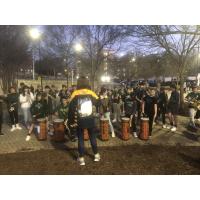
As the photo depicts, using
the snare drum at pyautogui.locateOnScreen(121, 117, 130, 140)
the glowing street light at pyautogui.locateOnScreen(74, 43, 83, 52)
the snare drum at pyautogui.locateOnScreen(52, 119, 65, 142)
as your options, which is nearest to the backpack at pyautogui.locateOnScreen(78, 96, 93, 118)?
the snare drum at pyautogui.locateOnScreen(52, 119, 65, 142)

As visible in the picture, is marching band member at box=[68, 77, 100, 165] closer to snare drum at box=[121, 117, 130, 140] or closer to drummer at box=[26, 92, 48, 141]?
snare drum at box=[121, 117, 130, 140]

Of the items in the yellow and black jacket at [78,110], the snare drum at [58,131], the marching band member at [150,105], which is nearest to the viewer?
the yellow and black jacket at [78,110]

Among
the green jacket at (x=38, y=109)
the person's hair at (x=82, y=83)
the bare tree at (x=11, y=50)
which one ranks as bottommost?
the green jacket at (x=38, y=109)

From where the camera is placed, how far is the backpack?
538 centimetres

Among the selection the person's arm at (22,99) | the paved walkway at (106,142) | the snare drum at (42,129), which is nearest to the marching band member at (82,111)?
the paved walkway at (106,142)

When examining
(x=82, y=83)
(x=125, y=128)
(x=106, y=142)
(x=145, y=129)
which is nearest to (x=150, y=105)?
(x=145, y=129)

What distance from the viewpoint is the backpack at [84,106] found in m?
5.38

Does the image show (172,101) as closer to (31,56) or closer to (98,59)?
(98,59)

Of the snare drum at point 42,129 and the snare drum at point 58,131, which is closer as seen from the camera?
the snare drum at point 58,131

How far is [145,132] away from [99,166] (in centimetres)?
295

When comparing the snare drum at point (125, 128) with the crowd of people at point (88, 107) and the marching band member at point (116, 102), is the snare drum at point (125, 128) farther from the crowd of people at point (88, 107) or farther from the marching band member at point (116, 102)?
the marching band member at point (116, 102)

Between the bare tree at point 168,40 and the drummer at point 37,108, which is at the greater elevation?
the bare tree at point 168,40

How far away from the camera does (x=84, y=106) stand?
5.39 meters

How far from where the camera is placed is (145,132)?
771 centimetres
